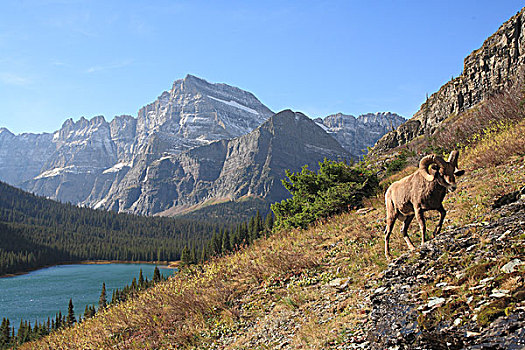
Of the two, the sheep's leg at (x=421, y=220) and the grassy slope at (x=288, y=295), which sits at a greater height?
the sheep's leg at (x=421, y=220)

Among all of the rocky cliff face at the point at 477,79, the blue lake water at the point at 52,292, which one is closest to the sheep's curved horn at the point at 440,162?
the blue lake water at the point at 52,292

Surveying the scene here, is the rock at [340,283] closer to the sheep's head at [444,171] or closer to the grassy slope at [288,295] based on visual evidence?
the grassy slope at [288,295]

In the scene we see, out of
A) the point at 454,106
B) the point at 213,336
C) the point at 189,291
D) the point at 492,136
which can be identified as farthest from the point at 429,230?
the point at 454,106

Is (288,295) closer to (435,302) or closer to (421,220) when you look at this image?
(421,220)

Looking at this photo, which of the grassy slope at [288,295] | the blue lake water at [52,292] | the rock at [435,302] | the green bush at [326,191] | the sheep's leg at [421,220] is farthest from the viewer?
the blue lake water at [52,292]

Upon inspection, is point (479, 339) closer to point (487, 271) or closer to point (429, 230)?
point (487, 271)

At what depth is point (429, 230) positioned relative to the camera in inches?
411

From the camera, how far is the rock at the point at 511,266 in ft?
17.3

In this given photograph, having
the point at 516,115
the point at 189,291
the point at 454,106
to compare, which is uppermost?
the point at 454,106

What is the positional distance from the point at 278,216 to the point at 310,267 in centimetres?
1290

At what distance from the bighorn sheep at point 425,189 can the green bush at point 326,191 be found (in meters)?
9.08

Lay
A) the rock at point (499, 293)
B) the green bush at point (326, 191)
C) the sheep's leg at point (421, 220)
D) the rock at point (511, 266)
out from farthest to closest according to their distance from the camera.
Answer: the green bush at point (326, 191)
the sheep's leg at point (421, 220)
the rock at point (511, 266)
the rock at point (499, 293)

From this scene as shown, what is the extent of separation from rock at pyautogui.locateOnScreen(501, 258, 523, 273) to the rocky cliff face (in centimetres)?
7293

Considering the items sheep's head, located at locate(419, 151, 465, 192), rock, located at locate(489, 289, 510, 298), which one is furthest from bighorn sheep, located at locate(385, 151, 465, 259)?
rock, located at locate(489, 289, 510, 298)
